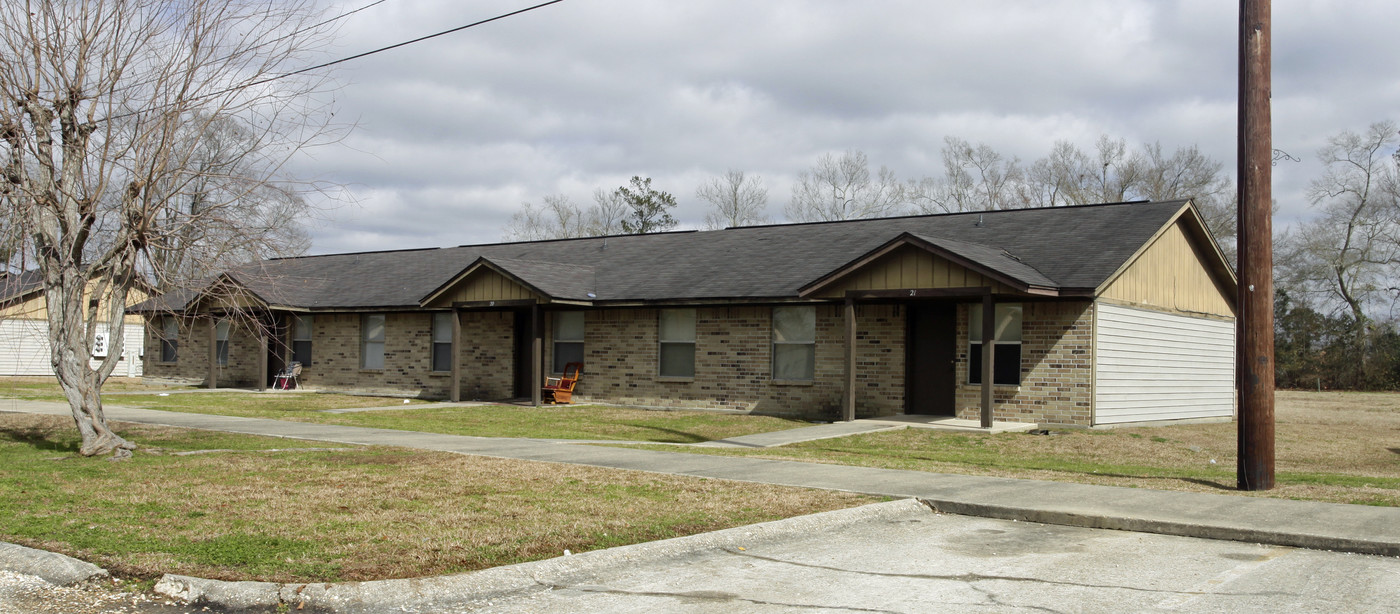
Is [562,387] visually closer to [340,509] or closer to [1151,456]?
[1151,456]

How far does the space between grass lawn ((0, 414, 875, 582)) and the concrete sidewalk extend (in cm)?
82

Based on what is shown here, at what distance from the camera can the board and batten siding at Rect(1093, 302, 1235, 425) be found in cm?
1930

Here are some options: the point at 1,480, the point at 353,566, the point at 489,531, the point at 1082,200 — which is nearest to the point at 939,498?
the point at 489,531

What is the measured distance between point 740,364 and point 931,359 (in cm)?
423

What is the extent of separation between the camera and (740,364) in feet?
75.5

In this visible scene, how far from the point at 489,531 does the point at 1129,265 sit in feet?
49.9

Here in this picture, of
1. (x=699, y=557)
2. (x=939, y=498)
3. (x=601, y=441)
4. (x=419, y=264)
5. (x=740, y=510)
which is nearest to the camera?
(x=699, y=557)

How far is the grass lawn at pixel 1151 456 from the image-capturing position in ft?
38.4

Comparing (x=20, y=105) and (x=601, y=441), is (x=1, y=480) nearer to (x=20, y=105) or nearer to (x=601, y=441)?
(x=20, y=105)

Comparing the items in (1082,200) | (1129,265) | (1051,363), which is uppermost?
(1082,200)

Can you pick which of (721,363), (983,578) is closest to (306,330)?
(721,363)

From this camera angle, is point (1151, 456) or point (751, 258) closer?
point (1151, 456)

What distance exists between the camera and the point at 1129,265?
64.2 feet

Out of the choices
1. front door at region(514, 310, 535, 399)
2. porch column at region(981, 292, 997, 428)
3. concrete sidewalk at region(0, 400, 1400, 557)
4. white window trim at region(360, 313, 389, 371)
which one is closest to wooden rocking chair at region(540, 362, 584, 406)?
front door at region(514, 310, 535, 399)
